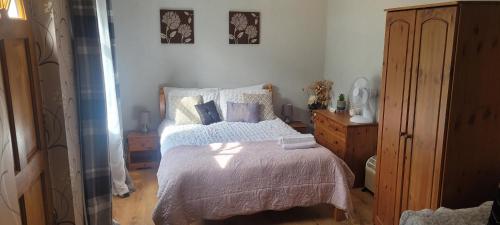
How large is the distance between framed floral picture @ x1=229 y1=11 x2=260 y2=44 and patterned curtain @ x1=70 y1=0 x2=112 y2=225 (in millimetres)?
2658

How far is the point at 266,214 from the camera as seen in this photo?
10.7 feet

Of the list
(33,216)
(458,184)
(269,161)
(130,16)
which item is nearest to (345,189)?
(269,161)

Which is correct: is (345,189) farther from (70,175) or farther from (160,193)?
(70,175)

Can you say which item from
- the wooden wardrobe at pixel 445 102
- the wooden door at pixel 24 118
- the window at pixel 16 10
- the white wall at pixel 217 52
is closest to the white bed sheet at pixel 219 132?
the white wall at pixel 217 52

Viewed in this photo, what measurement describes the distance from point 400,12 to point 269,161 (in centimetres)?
144

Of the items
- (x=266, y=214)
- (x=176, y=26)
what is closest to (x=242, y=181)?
(x=266, y=214)

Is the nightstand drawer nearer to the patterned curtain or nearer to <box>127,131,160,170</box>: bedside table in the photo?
<box>127,131,160,170</box>: bedside table

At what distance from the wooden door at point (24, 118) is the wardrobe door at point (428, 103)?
7.02 feet

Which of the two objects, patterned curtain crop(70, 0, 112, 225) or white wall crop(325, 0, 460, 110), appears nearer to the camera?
patterned curtain crop(70, 0, 112, 225)

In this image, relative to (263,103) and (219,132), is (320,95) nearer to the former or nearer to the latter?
(263,103)

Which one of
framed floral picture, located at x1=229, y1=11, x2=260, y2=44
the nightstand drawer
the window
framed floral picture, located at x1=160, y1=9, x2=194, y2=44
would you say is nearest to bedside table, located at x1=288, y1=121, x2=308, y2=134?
the nightstand drawer

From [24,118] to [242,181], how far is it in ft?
5.36

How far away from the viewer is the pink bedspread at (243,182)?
2.73m

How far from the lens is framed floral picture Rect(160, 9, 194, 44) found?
175 inches
